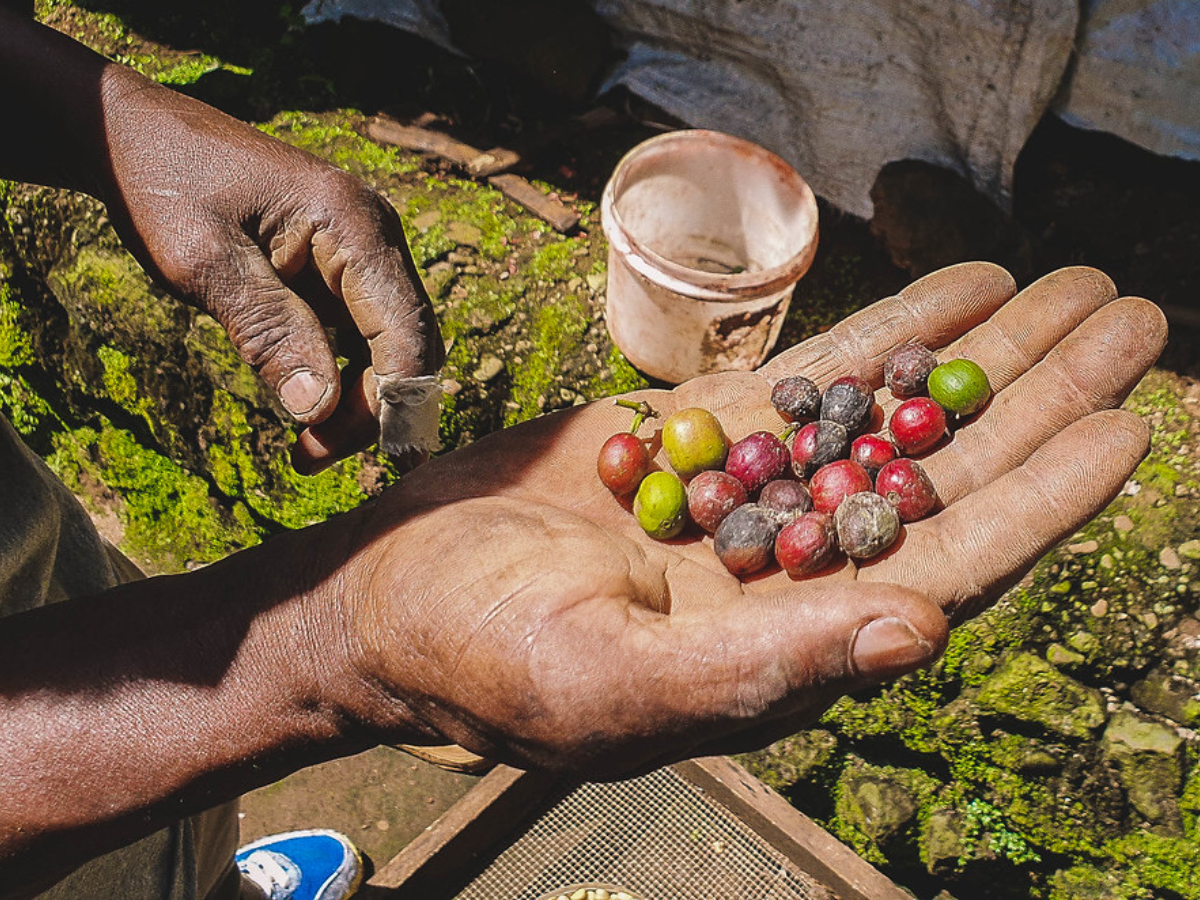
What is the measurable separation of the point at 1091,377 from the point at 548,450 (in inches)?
62.9

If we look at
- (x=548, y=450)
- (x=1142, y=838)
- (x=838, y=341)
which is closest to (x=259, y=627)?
(x=548, y=450)

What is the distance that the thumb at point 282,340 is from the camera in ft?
8.16

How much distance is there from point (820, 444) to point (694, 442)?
1.26ft

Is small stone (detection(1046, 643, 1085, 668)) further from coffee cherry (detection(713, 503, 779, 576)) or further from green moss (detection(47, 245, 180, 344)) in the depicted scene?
green moss (detection(47, 245, 180, 344))

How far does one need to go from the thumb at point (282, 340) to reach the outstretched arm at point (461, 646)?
0.33 m

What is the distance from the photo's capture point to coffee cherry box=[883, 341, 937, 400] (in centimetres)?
300

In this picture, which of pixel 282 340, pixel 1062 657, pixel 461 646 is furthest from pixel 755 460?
pixel 1062 657

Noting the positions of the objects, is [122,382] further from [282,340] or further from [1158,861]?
[1158,861]

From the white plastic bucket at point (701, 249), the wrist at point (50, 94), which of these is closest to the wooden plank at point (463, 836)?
the white plastic bucket at point (701, 249)

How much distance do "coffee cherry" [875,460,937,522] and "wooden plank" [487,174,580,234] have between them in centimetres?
290

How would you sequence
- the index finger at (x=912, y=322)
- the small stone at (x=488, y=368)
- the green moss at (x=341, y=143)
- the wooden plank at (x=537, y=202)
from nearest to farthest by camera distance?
the index finger at (x=912, y=322) → the small stone at (x=488, y=368) → the wooden plank at (x=537, y=202) → the green moss at (x=341, y=143)

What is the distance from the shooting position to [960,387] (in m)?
2.84

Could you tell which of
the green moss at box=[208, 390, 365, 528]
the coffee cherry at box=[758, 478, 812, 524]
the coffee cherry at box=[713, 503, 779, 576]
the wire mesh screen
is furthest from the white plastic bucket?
the wire mesh screen

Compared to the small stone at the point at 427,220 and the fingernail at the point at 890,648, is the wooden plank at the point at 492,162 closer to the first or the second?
the small stone at the point at 427,220
